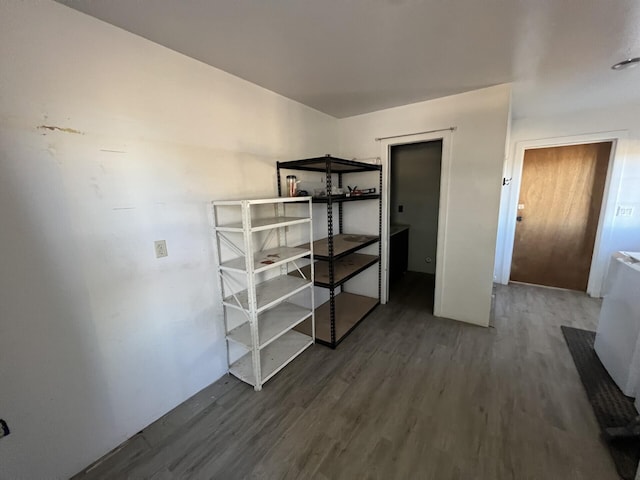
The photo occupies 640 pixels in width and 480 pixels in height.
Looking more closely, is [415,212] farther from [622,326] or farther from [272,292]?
[272,292]

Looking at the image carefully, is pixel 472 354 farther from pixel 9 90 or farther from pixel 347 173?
pixel 9 90

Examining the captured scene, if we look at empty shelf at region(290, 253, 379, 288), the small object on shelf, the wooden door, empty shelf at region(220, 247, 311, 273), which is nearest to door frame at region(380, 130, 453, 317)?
empty shelf at region(290, 253, 379, 288)

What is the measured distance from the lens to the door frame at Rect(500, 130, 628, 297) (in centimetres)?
304

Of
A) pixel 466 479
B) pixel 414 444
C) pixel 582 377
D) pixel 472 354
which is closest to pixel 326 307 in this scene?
pixel 472 354

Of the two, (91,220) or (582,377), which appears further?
(582,377)

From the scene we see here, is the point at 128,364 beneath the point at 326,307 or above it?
above

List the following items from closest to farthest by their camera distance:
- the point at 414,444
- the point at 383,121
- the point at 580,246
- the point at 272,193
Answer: the point at 414,444 → the point at 272,193 → the point at 383,121 → the point at 580,246

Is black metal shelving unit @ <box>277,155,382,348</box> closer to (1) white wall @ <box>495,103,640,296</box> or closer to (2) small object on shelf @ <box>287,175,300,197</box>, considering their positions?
(2) small object on shelf @ <box>287,175,300,197</box>

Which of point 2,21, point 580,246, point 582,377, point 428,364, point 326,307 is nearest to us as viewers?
point 2,21

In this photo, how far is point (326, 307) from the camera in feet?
10.3

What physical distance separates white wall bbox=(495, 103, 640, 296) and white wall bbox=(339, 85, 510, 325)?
1.68 metres

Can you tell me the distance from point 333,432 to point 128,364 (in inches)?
50.7

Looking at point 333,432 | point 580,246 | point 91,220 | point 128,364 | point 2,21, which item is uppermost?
point 2,21

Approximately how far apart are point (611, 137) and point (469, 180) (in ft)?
6.98
